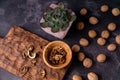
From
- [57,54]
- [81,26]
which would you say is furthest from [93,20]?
[57,54]

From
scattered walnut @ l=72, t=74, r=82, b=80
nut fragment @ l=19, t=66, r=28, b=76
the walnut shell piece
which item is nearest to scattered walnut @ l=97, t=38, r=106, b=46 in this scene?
the walnut shell piece

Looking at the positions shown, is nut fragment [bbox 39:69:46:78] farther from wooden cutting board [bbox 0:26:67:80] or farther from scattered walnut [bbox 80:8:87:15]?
scattered walnut [bbox 80:8:87:15]

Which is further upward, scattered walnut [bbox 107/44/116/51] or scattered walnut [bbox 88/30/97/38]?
scattered walnut [bbox 88/30/97/38]

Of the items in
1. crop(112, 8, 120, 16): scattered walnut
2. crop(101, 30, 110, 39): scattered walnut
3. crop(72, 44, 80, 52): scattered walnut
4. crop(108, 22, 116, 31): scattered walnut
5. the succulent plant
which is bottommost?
crop(72, 44, 80, 52): scattered walnut

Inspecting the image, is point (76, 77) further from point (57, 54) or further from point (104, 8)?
point (104, 8)

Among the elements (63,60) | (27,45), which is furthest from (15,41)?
(63,60)

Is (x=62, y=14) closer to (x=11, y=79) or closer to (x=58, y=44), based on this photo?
(x=58, y=44)
